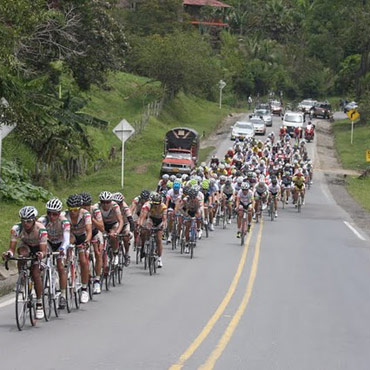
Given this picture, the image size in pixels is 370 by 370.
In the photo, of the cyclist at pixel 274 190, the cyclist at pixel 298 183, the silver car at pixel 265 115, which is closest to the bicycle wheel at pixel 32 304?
the cyclist at pixel 274 190

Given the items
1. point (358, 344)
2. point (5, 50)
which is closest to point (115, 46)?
point (5, 50)

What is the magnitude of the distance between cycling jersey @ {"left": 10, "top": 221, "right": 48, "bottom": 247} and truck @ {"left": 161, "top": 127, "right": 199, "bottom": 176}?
33.4m

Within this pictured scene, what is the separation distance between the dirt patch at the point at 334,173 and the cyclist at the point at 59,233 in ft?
68.3

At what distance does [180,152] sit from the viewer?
159ft

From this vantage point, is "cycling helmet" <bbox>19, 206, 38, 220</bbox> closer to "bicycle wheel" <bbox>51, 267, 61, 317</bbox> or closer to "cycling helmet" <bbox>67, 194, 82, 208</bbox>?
"bicycle wheel" <bbox>51, 267, 61, 317</bbox>

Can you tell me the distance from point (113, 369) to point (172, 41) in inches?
2587

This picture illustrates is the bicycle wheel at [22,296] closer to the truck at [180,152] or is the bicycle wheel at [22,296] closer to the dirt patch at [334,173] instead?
the dirt patch at [334,173]

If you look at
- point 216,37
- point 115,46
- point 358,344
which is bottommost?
point 358,344

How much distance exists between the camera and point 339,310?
15.7m

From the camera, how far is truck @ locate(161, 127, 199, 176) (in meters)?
46.5

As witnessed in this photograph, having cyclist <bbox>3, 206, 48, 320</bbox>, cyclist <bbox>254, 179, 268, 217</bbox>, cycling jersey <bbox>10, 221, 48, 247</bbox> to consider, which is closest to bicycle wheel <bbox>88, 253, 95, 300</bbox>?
cyclist <bbox>3, 206, 48, 320</bbox>

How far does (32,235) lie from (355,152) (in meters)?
55.1

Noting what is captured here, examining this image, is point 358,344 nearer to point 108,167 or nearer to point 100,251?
point 100,251

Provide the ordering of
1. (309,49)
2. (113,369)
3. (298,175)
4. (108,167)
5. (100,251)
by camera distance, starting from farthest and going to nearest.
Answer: (309,49), (108,167), (298,175), (100,251), (113,369)
